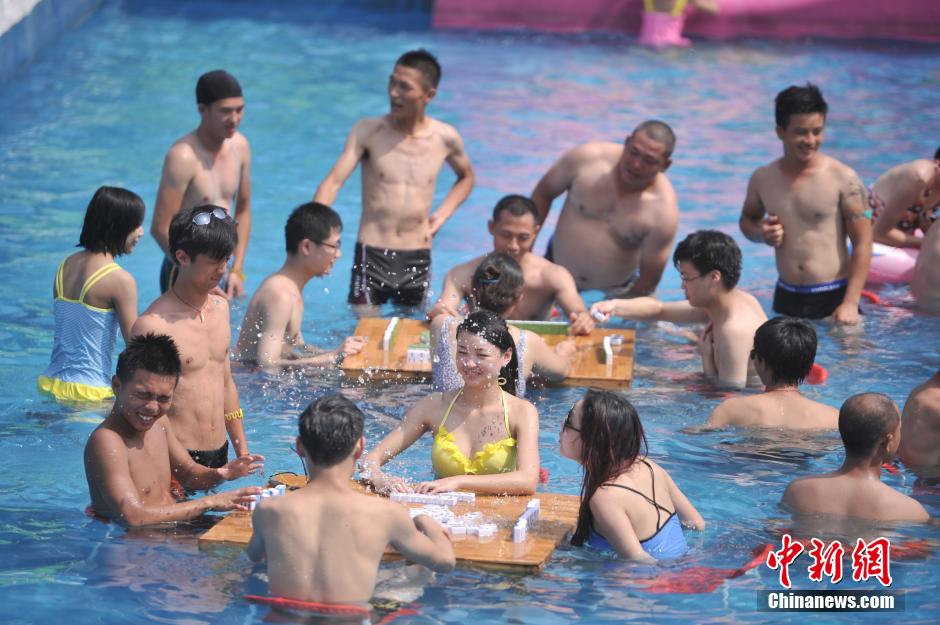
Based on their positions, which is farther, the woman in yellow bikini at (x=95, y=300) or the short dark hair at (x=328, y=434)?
the woman in yellow bikini at (x=95, y=300)

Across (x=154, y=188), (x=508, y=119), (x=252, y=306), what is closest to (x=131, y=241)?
(x=252, y=306)

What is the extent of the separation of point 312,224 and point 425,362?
3.28 ft

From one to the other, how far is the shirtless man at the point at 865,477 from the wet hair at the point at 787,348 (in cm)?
96

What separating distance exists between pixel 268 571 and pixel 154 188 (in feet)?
28.0

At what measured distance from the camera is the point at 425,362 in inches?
291

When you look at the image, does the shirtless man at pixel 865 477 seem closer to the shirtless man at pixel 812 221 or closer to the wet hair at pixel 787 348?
the wet hair at pixel 787 348

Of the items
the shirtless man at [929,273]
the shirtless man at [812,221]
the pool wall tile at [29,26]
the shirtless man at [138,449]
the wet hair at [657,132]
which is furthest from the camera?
the pool wall tile at [29,26]

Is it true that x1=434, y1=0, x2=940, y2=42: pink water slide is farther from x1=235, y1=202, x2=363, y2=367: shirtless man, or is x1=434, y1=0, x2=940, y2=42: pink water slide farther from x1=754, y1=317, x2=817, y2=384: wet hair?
x1=754, y1=317, x2=817, y2=384: wet hair

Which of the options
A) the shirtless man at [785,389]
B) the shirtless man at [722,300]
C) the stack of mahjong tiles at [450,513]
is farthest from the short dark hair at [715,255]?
the stack of mahjong tiles at [450,513]

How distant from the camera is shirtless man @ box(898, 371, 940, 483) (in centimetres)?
600

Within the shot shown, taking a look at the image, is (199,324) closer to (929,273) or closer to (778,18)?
(929,273)

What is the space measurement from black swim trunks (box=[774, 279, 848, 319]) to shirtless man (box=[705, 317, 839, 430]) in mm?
2471

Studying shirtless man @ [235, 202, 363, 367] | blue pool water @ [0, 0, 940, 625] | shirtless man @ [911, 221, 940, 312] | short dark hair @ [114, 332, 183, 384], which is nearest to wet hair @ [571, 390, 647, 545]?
blue pool water @ [0, 0, 940, 625]

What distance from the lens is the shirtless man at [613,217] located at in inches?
346
